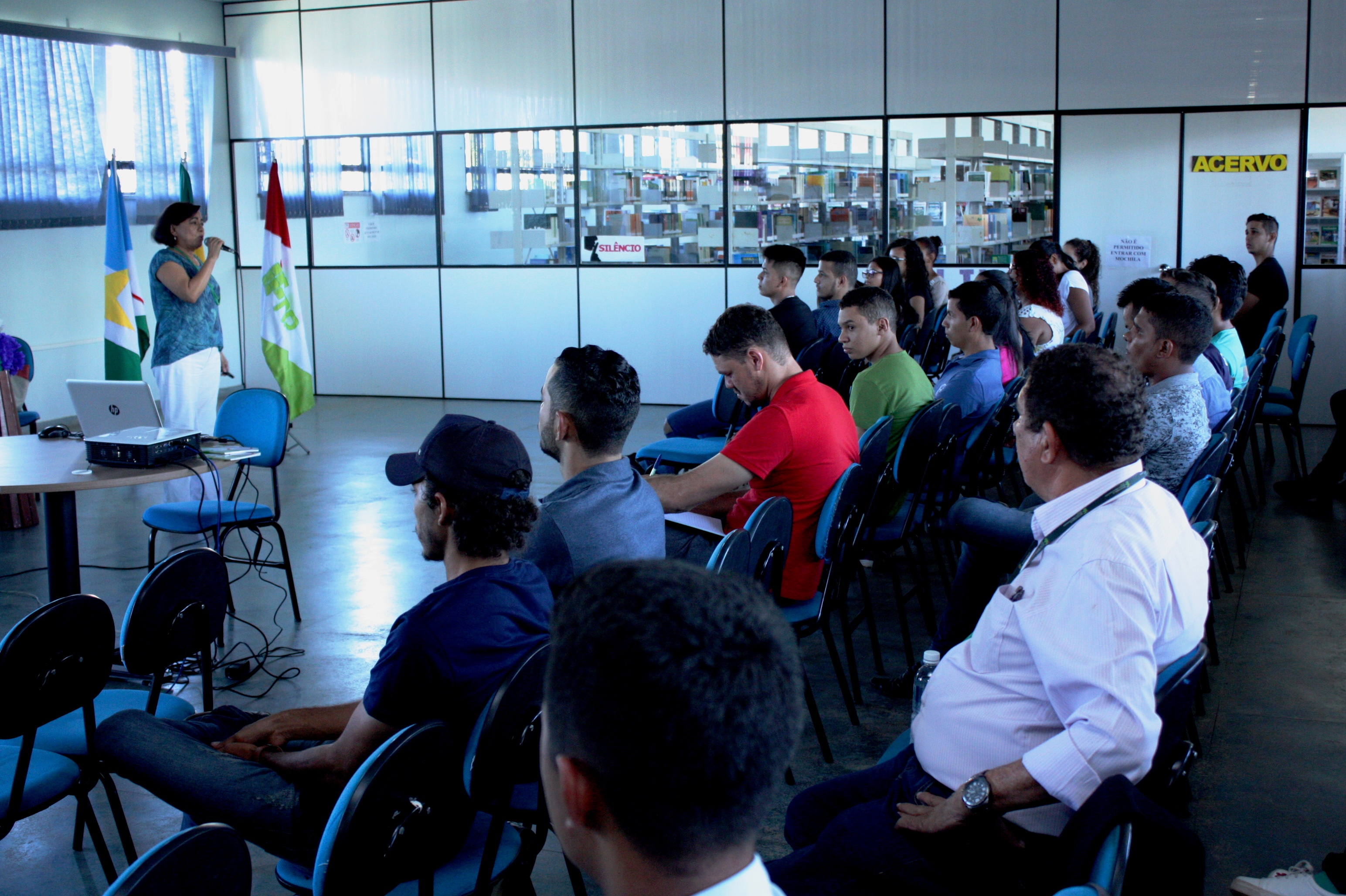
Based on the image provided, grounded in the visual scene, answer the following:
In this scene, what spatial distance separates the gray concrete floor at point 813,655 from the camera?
2.85 meters

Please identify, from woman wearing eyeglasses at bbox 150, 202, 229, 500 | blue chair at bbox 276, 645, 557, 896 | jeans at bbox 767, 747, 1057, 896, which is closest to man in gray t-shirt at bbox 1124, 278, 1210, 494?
jeans at bbox 767, 747, 1057, 896

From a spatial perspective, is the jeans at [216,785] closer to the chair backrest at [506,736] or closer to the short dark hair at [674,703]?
the chair backrest at [506,736]

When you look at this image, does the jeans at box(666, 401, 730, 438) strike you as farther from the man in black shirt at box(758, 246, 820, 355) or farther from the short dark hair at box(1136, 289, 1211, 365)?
the short dark hair at box(1136, 289, 1211, 365)

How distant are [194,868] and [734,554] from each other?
1509mm

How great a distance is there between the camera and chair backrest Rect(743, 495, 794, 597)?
2812 millimetres

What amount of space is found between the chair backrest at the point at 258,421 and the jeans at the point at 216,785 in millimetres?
2697

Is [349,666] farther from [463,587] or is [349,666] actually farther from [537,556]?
[463,587]

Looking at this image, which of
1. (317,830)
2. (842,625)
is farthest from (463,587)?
(842,625)

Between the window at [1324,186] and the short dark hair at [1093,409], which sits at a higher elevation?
the window at [1324,186]

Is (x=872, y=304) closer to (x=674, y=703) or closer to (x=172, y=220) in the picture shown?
(x=172, y=220)

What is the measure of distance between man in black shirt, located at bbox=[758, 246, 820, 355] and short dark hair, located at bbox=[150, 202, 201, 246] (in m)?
3.04

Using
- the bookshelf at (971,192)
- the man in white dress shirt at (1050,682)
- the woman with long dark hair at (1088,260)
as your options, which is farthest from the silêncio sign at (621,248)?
the man in white dress shirt at (1050,682)

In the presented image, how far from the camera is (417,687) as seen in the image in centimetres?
193

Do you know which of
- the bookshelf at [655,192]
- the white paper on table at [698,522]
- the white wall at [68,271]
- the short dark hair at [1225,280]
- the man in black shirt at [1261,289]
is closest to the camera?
the white paper on table at [698,522]
